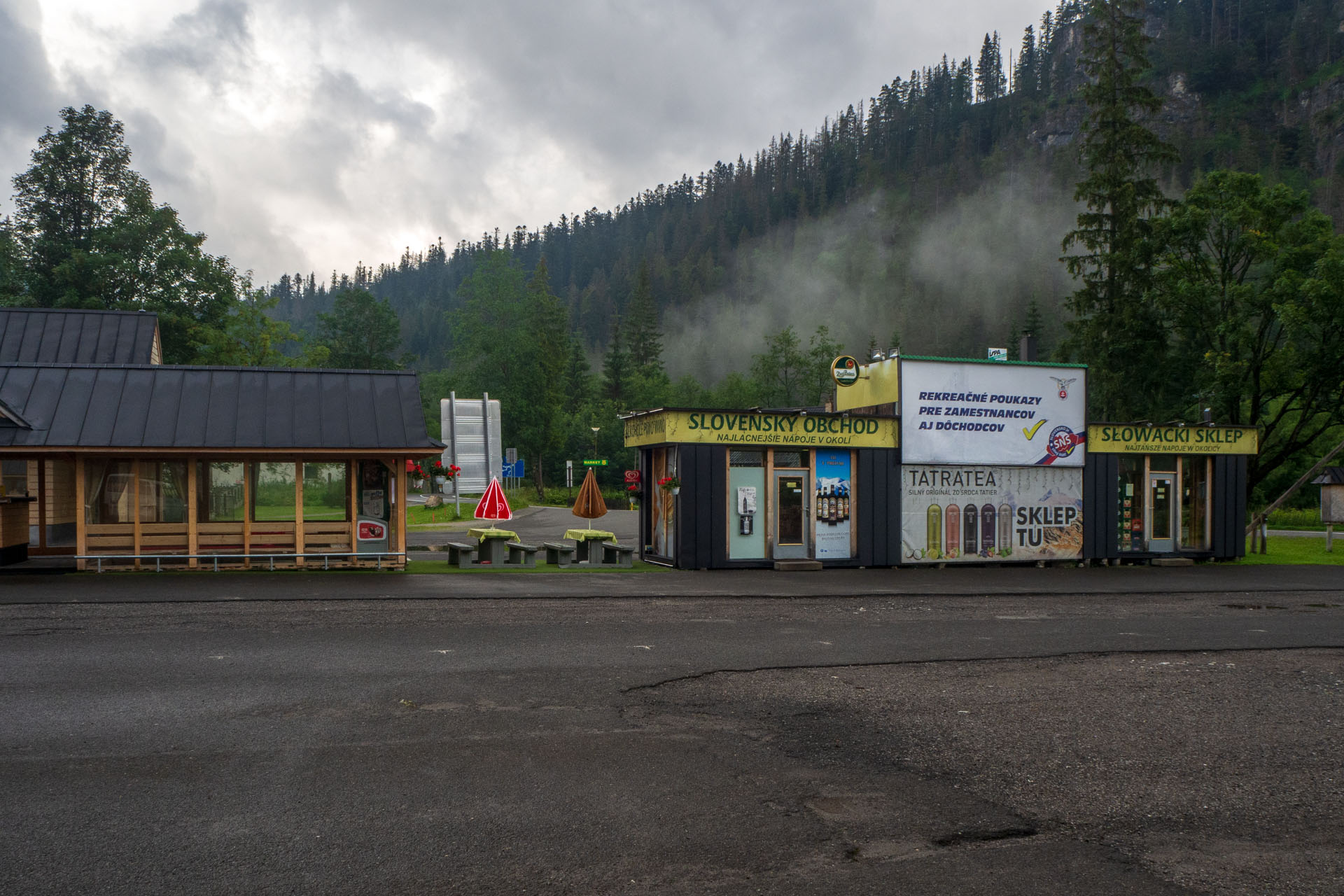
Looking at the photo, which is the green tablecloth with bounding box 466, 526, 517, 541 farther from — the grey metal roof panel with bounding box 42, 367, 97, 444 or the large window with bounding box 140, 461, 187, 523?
the grey metal roof panel with bounding box 42, 367, 97, 444

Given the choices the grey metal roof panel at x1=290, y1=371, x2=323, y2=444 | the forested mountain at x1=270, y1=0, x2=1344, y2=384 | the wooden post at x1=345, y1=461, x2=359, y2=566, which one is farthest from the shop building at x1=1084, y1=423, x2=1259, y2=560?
the forested mountain at x1=270, y1=0, x2=1344, y2=384

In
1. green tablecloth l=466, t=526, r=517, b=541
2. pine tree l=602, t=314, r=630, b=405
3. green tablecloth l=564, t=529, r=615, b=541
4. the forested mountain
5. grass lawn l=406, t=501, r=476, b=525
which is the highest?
the forested mountain

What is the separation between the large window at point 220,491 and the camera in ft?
58.1

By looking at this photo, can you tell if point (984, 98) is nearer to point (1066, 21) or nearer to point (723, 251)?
point (1066, 21)

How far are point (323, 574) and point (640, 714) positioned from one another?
11.7m

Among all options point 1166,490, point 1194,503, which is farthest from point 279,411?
point 1194,503

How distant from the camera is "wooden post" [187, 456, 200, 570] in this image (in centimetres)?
1734

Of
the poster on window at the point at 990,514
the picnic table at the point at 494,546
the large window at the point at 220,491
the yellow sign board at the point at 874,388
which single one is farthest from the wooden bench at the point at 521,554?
the yellow sign board at the point at 874,388

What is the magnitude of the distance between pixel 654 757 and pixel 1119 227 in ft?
125

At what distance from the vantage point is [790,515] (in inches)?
822

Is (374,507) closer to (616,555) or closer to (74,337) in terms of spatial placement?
(616,555)

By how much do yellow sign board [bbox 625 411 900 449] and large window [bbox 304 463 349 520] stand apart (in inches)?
262

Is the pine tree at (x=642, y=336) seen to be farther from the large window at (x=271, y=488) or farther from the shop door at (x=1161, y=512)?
Result: the large window at (x=271, y=488)

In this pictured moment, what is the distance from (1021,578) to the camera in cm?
1956
